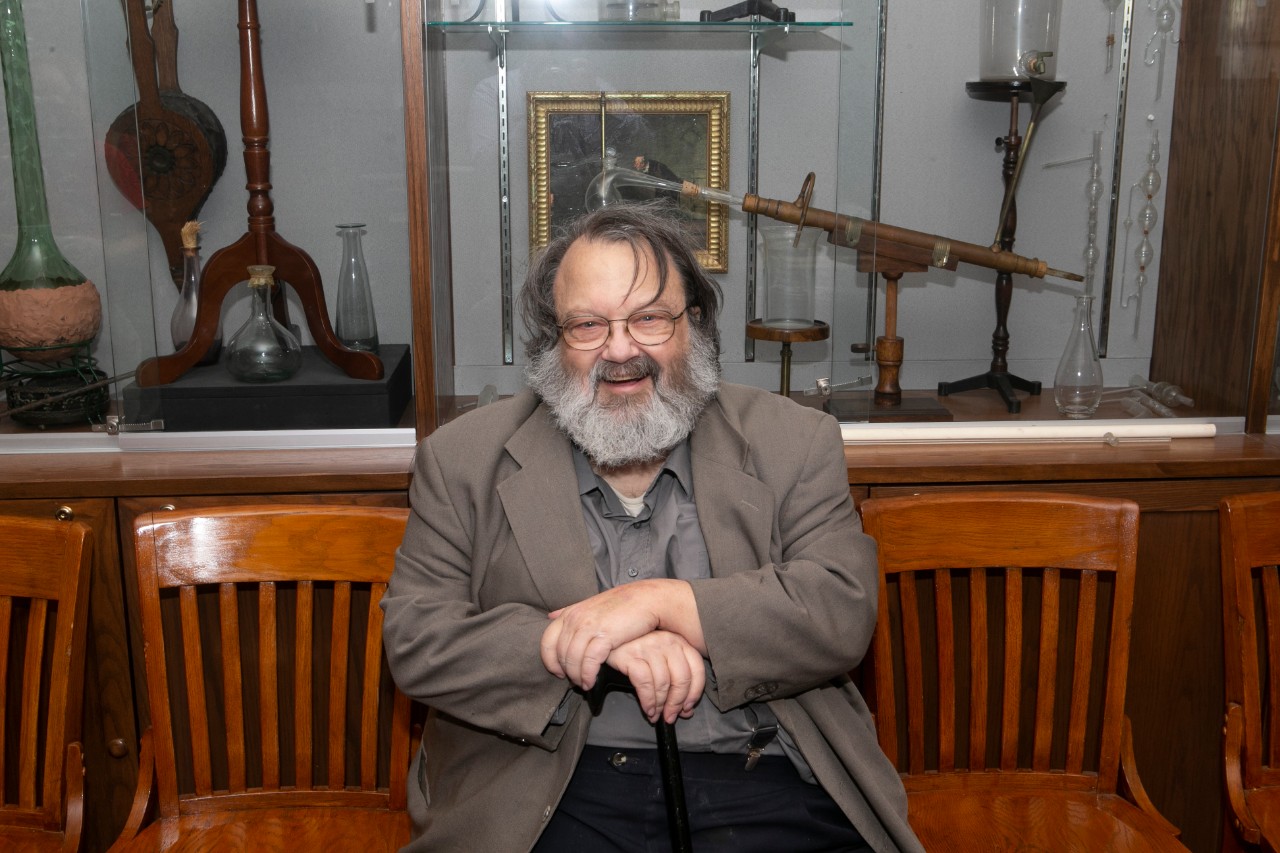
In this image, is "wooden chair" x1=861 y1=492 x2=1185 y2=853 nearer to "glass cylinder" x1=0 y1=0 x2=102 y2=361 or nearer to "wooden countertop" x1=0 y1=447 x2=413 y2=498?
"wooden countertop" x1=0 y1=447 x2=413 y2=498

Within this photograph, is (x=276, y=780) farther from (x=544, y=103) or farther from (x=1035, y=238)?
(x=1035, y=238)

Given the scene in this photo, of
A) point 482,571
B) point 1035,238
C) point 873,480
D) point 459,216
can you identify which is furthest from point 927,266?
point 482,571

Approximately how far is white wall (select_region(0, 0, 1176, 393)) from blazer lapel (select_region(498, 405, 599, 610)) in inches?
26.7

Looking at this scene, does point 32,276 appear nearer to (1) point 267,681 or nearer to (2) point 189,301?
(2) point 189,301

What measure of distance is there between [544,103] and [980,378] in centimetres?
115

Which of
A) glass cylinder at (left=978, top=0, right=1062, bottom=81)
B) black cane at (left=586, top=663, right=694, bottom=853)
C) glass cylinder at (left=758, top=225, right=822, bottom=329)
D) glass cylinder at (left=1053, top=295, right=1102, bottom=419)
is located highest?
glass cylinder at (left=978, top=0, right=1062, bottom=81)

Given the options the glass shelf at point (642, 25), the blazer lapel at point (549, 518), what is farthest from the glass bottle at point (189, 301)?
the blazer lapel at point (549, 518)

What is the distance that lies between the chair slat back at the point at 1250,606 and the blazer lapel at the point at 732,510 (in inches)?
29.0

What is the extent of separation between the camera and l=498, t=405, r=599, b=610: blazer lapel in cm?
174

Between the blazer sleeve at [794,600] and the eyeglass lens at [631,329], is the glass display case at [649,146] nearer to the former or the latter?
the eyeglass lens at [631,329]

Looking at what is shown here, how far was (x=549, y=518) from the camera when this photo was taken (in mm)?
1779

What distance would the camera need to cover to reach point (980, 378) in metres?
2.74

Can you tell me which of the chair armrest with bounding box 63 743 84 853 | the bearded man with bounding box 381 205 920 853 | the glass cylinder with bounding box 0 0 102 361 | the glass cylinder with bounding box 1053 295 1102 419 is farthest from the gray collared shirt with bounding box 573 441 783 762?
the glass cylinder with bounding box 0 0 102 361

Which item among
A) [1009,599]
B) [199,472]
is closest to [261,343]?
[199,472]
